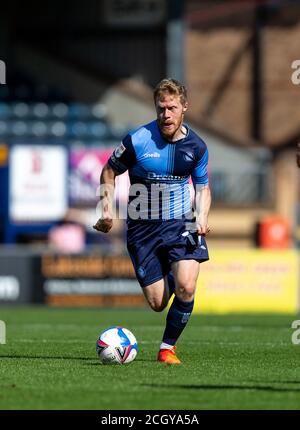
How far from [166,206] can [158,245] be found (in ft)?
1.10

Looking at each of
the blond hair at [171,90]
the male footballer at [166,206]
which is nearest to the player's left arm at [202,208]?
the male footballer at [166,206]

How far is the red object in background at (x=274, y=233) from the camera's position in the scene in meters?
23.4

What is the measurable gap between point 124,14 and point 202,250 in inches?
832

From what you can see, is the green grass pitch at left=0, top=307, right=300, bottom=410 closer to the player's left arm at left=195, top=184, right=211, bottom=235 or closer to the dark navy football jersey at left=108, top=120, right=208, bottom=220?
the player's left arm at left=195, top=184, right=211, bottom=235

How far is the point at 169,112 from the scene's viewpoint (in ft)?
31.7

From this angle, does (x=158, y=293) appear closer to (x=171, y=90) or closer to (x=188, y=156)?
(x=188, y=156)

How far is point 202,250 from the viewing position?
9.92m

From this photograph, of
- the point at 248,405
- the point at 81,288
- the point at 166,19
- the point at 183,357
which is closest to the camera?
the point at 248,405

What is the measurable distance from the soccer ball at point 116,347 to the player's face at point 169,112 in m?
1.67

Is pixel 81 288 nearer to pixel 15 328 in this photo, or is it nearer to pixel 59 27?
pixel 15 328

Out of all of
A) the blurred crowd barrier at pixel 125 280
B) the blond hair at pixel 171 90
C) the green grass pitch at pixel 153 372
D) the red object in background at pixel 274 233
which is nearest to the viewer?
the green grass pitch at pixel 153 372

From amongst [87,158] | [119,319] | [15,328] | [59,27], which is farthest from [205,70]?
[15,328]

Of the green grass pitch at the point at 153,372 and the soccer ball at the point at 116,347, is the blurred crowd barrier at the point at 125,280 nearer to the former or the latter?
the green grass pitch at the point at 153,372

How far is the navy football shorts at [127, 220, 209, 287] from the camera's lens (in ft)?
32.5
